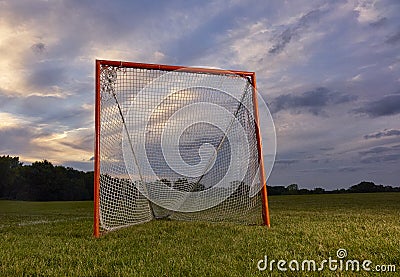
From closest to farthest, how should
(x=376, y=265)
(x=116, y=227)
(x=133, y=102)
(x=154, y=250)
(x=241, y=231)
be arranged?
(x=376, y=265)
(x=154, y=250)
(x=241, y=231)
(x=116, y=227)
(x=133, y=102)

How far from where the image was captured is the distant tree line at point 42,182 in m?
43.1

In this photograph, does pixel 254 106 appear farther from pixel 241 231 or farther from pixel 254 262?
pixel 254 262

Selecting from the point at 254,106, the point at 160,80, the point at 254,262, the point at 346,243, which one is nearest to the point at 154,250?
the point at 254,262

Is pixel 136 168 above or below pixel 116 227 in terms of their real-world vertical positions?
above

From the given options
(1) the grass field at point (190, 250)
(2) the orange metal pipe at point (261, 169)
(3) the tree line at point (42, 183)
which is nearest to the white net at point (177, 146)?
(2) the orange metal pipe at point (261, 169)

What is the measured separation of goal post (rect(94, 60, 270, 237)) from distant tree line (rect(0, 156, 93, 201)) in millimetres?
35545

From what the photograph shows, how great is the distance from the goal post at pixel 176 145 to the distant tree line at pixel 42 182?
35.5 m

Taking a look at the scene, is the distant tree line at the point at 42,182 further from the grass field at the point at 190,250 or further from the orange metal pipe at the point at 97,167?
the grass field at the point at 190,250

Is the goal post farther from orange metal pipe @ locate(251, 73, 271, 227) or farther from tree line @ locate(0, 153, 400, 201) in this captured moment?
tree line @ locate(0, 153, 400, 201)

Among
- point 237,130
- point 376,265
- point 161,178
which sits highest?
point 237,130

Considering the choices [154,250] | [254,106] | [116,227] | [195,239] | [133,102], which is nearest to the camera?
[154,250]

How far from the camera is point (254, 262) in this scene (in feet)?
12.5

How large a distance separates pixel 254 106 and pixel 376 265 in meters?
4.33

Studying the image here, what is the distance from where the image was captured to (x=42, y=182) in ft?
145
